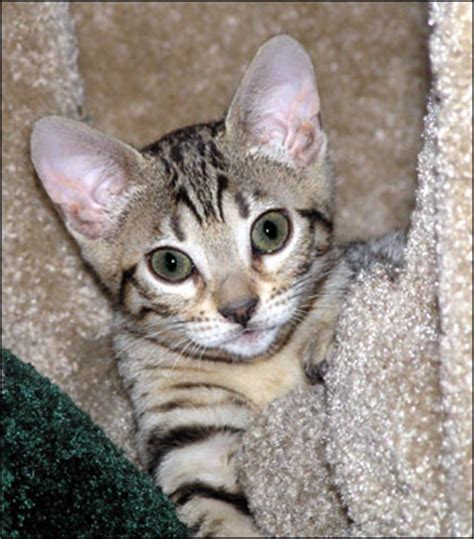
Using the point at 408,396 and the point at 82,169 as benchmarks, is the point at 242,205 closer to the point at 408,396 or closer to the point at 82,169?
the point at 82,169

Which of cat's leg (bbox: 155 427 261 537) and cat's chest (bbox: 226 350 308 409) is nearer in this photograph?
cat's leg (bbox: 155 427 261 537)

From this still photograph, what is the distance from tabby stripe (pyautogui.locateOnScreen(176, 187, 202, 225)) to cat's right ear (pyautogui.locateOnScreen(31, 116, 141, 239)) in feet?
0.32

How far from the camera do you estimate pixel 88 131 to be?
1.86m

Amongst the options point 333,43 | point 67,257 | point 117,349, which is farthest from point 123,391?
point 333,43

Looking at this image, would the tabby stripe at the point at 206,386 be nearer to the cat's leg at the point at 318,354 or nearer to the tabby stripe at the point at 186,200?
the cat's leg at the point at 318,354

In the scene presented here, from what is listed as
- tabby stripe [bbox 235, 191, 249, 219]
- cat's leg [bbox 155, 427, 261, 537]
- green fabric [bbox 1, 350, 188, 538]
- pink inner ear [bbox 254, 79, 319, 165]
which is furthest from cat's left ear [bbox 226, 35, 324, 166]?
green fabric [bbox 1, 350, 188, 538]

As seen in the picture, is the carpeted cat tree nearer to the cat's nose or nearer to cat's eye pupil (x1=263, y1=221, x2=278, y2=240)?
the cat's nose

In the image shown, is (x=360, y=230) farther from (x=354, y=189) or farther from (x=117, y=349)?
(x=117, y=349)

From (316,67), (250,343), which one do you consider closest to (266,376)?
(250,343)

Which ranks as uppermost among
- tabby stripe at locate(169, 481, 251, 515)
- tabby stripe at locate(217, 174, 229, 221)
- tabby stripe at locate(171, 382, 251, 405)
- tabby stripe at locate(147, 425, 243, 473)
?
tabby stripe at locate(217, 174, 229, 221)

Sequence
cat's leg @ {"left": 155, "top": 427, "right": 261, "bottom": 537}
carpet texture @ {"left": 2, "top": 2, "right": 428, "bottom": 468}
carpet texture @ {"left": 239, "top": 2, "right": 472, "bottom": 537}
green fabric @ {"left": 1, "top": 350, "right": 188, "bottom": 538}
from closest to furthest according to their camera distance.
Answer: carpet texture @ {"left": 239, "top": 2, "right": 472, "bottom": 537} < green fabric @ {"left": 1, "top": 350, "right": 188, "bottom": 538} < cat's leg @ {"left": 155, "top": 427, "right": 261, "bottom": 537} < carpet texture @ {"left": 2, "top": 2, "right": 428, "bottom": 468}

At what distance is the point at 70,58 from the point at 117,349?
1.84ft

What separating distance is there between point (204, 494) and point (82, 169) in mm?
552

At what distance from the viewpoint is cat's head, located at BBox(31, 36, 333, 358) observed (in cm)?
175
